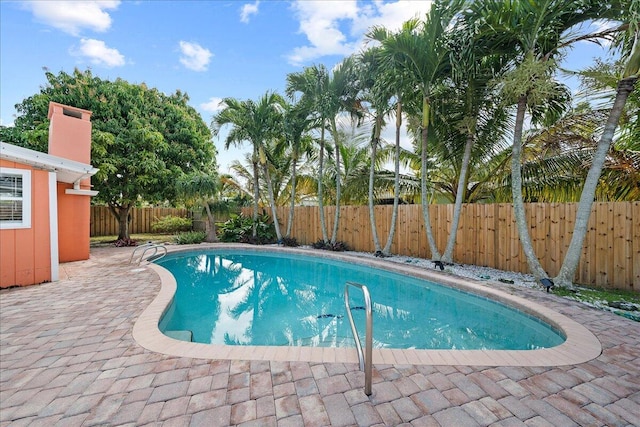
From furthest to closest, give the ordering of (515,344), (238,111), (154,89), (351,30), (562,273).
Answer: (154,89)
(238,111)
(351,30)
(562,273)
(515,344)

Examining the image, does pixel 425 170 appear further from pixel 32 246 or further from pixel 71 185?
pixel 71 185

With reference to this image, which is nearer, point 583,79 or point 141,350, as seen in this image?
point 141,350

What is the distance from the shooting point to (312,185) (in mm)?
15977

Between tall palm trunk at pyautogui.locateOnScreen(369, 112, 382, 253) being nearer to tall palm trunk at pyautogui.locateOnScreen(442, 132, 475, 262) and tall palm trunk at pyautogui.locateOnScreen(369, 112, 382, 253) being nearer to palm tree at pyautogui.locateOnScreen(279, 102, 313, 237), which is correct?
tall palm trunk at pyautogui.locateOnScreen(442, 132, 475, 262)

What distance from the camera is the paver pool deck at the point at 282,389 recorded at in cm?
226

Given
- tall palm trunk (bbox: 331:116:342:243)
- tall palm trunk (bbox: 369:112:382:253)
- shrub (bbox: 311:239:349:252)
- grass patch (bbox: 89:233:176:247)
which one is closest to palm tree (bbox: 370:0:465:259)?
tall palm trunk (bbox: 369:112:382:253)

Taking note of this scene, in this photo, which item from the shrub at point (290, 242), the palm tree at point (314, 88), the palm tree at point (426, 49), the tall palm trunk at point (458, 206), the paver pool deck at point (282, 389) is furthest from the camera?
the shrub at point (290, 242)

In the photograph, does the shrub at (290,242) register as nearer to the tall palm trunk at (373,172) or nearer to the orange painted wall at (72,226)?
the tall palm trunk at (373,172)

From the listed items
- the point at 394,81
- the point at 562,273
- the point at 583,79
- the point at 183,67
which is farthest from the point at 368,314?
the point at 183,67

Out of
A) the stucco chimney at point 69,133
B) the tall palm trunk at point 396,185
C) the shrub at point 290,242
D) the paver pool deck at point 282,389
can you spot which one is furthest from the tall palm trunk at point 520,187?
the stucco chimney at point 69,133

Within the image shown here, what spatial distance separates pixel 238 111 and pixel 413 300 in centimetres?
1148

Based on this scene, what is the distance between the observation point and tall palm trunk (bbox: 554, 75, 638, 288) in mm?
5258

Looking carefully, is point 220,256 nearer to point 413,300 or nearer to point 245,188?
point 245,188

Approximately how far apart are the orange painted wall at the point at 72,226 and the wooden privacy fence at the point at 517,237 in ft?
31.2
